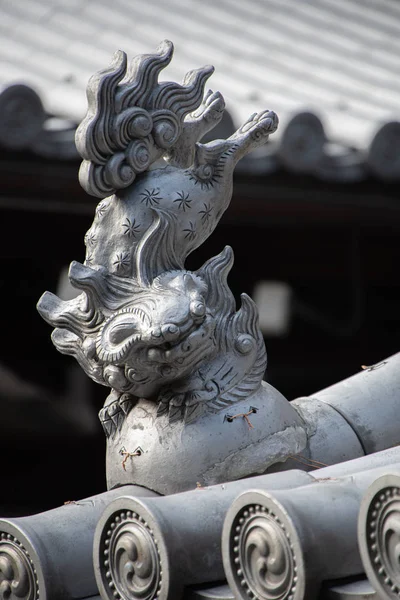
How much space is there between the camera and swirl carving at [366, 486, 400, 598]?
4.21 feet

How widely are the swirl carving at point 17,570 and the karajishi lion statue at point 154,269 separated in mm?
299

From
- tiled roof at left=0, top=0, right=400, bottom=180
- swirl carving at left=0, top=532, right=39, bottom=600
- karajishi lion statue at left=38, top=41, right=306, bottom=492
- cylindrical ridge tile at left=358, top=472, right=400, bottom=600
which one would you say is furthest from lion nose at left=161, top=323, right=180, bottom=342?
tiled roof at left=0, top=0, right=400, bottom=180

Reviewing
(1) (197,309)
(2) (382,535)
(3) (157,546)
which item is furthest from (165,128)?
(2) (382,535)

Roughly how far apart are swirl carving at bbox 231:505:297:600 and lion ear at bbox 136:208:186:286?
562 mm

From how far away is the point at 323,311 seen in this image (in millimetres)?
4738

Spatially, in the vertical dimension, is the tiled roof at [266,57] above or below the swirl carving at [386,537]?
above

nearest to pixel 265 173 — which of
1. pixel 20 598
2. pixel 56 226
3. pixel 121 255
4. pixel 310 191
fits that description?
pixel 310 191

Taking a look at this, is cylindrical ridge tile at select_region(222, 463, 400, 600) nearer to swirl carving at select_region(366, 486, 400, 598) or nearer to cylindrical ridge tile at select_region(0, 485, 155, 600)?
swirl carving at select_region(366, 486, 400, 598)

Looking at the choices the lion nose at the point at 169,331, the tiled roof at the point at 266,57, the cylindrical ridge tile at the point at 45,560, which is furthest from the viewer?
the tiled roof at the point at 266,57

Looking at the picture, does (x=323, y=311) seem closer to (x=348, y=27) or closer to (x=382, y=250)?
(x=382, y=250)

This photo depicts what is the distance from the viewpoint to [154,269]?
6.23 ft

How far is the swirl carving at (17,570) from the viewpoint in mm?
1648

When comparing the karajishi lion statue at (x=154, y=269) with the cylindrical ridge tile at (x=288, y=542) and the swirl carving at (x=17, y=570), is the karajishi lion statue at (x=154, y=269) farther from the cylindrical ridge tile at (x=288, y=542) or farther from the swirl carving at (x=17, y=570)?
the cylindrical ridge tile at (x=288, y=542)

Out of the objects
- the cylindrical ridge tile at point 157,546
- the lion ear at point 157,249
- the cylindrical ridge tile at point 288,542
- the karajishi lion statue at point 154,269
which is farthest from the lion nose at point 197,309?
the cylindrical ridge tile at point 288,542
